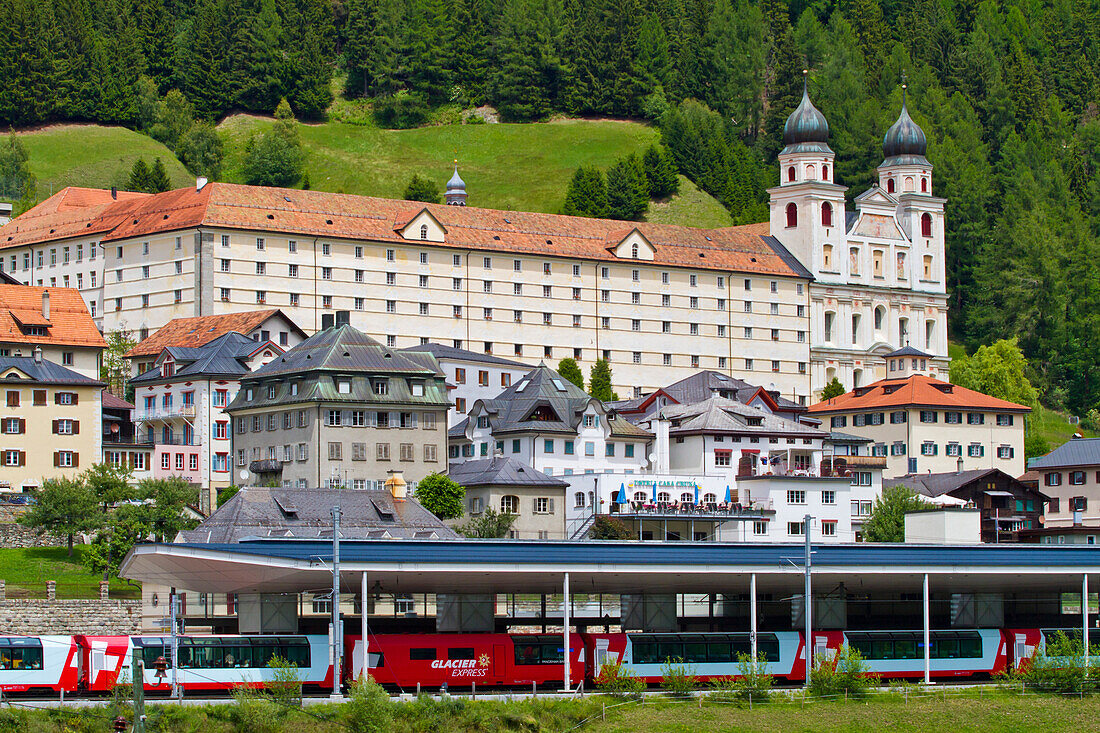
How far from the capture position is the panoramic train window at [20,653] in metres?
66.4

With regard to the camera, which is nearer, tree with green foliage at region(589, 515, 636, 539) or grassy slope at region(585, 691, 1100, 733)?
grassy slope at region(585, 691, 1100, 733)

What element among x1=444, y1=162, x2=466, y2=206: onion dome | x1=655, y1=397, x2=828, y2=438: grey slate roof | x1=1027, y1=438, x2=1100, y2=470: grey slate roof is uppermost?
x1=444, y1=162, x2=466, y2=206: onion dome

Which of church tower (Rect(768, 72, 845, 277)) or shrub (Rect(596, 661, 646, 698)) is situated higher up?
church tower (Rect(768, 72, 845, 277))

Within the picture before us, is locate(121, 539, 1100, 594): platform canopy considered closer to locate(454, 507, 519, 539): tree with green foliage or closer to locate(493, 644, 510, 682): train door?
locate(493, 644, 510, 682): train door

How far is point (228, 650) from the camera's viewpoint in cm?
6925

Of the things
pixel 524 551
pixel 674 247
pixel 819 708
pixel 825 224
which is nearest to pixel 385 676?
pixel 524 551

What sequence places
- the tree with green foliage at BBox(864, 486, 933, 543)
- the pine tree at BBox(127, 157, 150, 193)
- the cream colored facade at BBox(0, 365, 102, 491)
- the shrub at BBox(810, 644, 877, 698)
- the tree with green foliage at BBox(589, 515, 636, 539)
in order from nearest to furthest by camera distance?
the shrub at BBox(810, 644, 877, 698), the tree with green foliage at BBox(589, 515, 636, 539), the tree with green foliage at BBox(864, 486, 933, 543), the cream colored facade at BBox(0, 365, 102, 491), the pine tree at BBox(127, 157, 150, 193)

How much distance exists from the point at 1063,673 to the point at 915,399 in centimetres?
6858

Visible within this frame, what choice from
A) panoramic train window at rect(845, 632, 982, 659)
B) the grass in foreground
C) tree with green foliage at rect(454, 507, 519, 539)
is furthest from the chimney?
panoramic train window at rect(845, 632, 982, 659)

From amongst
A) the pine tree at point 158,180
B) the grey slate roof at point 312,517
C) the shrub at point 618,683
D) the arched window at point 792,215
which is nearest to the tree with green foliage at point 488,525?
the grey slate roof at point 312,517

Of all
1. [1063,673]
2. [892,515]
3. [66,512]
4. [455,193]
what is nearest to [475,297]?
[455,193]

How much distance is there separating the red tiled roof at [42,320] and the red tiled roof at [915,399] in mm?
53551

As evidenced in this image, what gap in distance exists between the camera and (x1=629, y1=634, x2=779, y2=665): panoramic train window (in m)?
74.8

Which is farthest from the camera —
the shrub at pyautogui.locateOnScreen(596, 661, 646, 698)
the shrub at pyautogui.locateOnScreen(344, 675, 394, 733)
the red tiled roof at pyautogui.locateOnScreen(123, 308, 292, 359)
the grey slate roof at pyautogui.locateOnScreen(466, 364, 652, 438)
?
the red tiled roof at pyautogui.locateOnScreen(123, 308, 292, 359)
